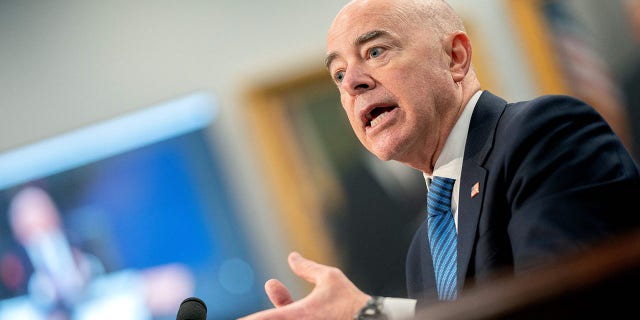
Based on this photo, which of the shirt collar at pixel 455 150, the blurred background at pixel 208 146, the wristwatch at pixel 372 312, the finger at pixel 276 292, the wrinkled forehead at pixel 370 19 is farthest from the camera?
the blurred background at pixel 208 146

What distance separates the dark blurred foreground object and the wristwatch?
0.63m

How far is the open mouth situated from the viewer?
200 cm

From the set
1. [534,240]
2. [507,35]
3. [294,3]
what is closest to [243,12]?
[294,3]

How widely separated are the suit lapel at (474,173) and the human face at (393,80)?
0.11 meters

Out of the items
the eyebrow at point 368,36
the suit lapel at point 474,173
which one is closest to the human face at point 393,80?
the eyebrow at point 368,36

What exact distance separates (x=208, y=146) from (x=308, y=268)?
2905 millimetres

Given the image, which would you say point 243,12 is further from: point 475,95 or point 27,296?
point 475,95

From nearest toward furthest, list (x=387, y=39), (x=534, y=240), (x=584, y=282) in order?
1. (x=584, y=282)
2. (x=534, y=240)
3. (x=387, y=39)

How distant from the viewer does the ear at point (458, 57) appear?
211 centimetres

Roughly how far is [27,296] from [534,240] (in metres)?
3.40

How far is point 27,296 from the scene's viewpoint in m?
4.35

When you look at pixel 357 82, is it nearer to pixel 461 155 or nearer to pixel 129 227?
pixel 461 155

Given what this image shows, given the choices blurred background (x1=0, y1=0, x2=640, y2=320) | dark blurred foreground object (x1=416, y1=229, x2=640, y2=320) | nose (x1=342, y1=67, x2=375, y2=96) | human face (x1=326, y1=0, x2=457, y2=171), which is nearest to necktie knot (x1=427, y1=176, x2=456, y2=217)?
human face (x1=326, y1=0, x2=457, y2=171)

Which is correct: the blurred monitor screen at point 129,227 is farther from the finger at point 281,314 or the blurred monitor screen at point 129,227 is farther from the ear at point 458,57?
the finger at point 281,314
